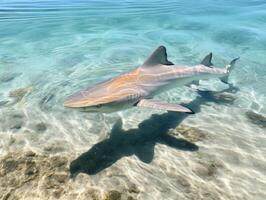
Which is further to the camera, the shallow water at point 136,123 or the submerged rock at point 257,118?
the submerged rock at point 257,118

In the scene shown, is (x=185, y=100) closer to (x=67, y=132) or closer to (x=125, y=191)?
(x=67, y=132)

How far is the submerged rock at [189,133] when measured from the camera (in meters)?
6.80

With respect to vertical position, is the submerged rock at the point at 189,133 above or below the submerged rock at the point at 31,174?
below

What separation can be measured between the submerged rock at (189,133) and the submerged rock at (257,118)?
1703 mm

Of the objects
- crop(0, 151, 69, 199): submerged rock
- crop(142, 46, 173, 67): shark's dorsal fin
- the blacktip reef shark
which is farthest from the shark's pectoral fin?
crop(0, 151, 69, 199): submerged rock

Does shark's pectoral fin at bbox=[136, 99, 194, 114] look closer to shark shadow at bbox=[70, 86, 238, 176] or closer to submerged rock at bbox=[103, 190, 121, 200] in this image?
shark shadow at bbox=[70, 86, 238, 176]

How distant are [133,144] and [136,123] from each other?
39.6 inches

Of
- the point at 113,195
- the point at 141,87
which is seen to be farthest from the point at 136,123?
the point at 113,195

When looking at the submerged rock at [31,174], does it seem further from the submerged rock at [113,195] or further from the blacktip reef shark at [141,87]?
the blacktip reef shark at [141,87]

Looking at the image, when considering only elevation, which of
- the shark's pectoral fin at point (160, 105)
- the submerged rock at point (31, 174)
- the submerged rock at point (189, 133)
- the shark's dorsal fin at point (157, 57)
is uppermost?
the shark's dorsal fin at point (157, 57)

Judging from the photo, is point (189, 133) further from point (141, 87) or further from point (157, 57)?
point (157, 57)

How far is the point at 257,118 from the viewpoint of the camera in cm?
807

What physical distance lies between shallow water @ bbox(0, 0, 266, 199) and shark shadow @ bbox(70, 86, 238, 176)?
2 cm

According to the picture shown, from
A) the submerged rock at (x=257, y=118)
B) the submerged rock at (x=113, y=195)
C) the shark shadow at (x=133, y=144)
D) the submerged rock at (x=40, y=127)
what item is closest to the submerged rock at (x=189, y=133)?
the shark shadow at (x=133, y=144)
